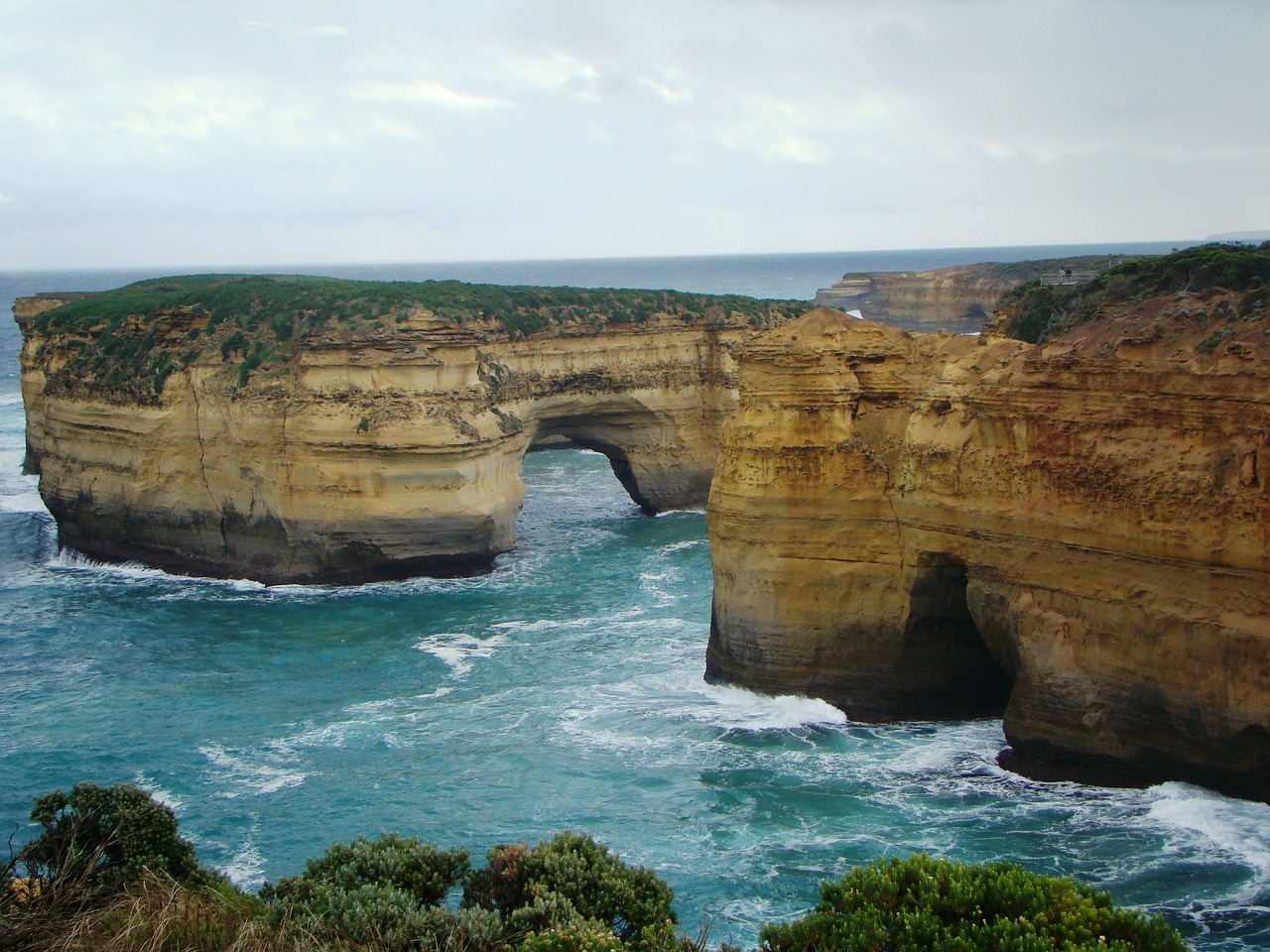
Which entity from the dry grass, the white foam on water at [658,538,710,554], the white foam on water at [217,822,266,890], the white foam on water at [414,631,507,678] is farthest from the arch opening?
the dry grass

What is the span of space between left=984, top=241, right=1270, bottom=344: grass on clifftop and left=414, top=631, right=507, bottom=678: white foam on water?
537 inches

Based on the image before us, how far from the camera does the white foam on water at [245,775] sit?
74.2ft

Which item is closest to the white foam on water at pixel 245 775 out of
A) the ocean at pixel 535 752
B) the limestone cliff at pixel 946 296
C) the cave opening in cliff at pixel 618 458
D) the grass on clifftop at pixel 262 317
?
the ocean at pixel 535 752

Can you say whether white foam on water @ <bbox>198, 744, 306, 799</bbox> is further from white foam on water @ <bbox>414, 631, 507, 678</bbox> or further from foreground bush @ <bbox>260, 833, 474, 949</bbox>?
foreground bush @ <bbox>260, 833, 474, 949</bbox>

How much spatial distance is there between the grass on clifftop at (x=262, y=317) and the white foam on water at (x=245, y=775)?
631 inches

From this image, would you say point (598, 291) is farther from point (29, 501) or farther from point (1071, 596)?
point (1071, 596)

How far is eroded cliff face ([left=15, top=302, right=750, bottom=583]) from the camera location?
1439 inches

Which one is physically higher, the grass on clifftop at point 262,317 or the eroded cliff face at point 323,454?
the grass on clifftop at point 262,317

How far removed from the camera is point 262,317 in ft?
131

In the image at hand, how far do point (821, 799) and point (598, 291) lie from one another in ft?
93.6

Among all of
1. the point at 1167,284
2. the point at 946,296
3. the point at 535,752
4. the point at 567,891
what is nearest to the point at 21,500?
the point at 535,752

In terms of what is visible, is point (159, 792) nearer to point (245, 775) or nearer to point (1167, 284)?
point (245, 775)

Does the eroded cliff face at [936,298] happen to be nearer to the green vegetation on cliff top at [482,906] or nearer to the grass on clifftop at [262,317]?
the grass on clifftop at [262,317]

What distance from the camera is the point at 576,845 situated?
1520 cm
